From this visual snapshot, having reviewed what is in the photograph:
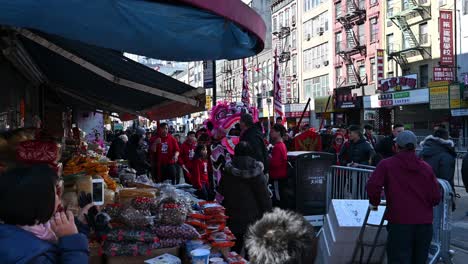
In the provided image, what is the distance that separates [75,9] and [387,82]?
37306 mm

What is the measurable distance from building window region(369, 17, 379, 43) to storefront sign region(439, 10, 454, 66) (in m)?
9.48

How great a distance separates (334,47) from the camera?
46.0 metres

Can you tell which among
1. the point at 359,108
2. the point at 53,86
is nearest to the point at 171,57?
the point at 53,86

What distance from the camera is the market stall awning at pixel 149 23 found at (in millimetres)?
2641

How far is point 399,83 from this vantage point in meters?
36.5

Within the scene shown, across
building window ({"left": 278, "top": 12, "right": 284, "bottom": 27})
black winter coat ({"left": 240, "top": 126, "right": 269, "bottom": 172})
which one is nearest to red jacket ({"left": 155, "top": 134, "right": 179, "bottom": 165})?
black winter coat ({"left": 240, "top": 126, "right": 269, "bottom": 172})

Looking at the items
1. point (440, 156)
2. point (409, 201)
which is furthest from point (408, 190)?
point (440, 156)

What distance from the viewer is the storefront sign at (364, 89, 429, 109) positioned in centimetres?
3387

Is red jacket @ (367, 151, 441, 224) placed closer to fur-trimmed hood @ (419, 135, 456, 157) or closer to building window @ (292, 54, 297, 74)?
fur-trimmed hood @ (419, 135, 456, 157)

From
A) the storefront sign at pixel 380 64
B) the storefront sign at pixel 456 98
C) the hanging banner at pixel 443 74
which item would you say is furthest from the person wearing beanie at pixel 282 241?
the storefront sign at pixel 380 64

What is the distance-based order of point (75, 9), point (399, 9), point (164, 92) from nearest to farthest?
point (75, 9)
point (164, 92)
point (399, 9)

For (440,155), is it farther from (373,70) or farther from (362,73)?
(362,73)

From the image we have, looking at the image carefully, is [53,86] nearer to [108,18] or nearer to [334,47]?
[108,18]

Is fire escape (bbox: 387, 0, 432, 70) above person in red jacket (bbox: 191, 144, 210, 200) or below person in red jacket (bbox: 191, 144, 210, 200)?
above
